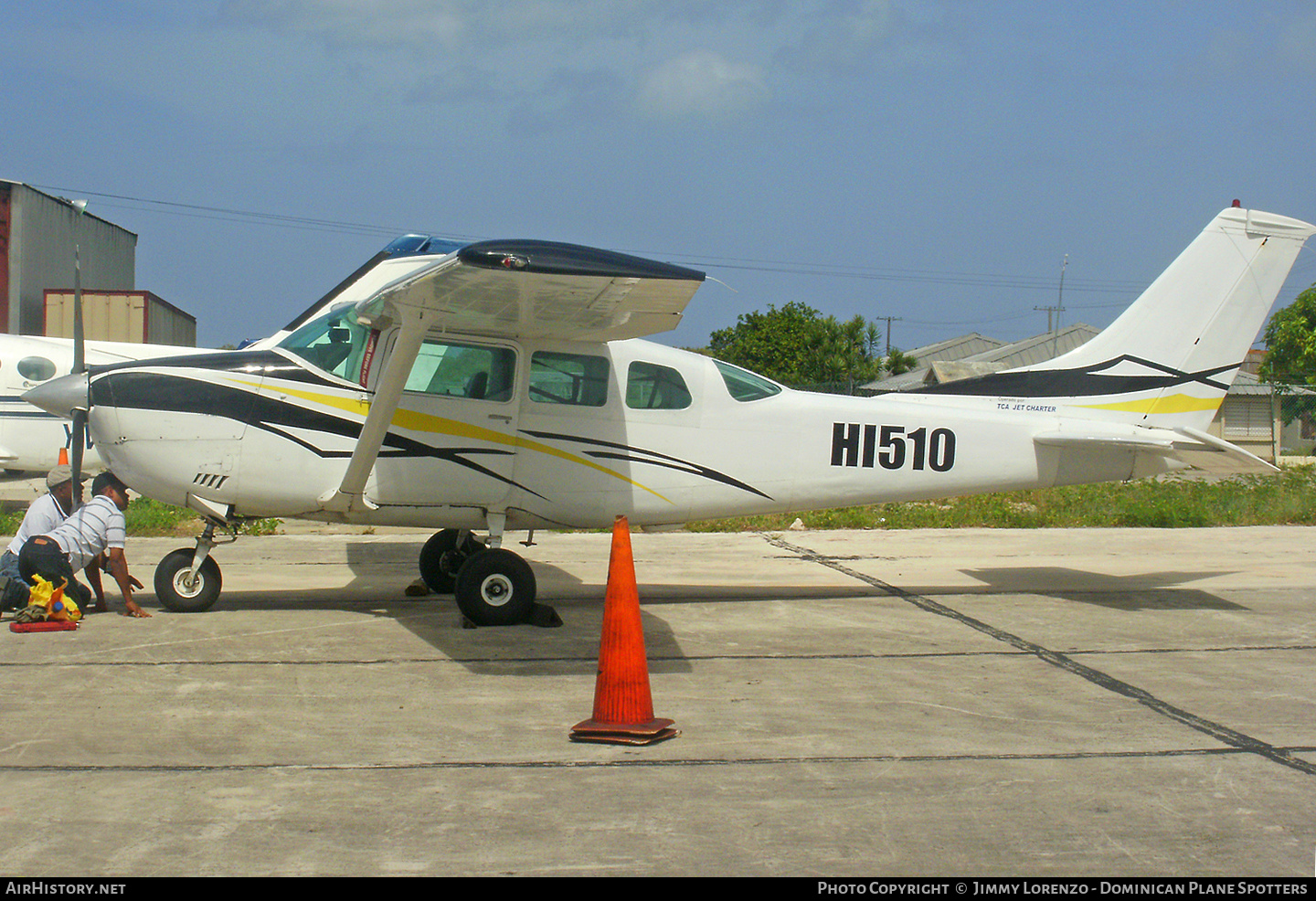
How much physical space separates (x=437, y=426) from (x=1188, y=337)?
6.23m

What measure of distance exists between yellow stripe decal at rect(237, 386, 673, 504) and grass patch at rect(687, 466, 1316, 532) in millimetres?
6439

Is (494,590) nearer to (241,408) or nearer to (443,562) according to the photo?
(443,562)

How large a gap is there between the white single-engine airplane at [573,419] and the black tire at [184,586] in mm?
21

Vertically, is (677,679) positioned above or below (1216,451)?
below

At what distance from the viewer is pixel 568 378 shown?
7816mm

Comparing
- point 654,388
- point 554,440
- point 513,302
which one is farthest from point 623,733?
point 654,388

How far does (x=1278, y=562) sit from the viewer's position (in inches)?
428

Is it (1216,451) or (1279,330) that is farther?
(1279,330)

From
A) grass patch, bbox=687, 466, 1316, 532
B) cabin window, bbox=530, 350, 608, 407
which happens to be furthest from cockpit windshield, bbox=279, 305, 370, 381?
grass patch, bbox=687, 466, 1316, 532

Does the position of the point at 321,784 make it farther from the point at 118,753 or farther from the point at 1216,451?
the point at 1216,451

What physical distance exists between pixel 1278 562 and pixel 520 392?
8.20 m
